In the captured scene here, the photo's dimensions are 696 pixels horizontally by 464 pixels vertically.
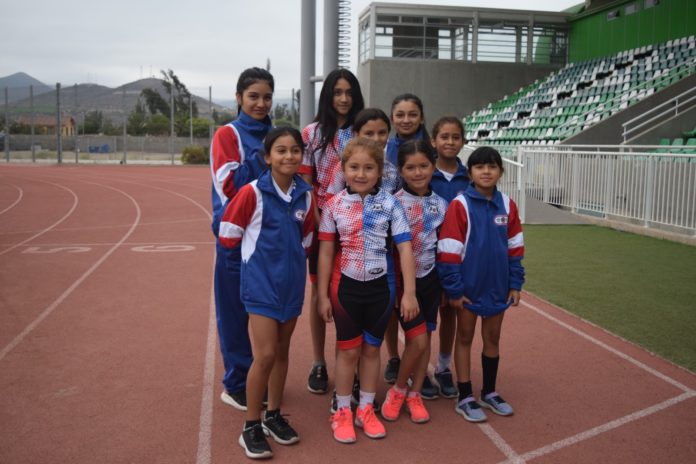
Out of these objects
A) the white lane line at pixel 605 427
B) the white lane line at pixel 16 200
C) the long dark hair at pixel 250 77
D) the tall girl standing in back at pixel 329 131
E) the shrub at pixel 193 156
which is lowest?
the white lane line at pixel 605 427

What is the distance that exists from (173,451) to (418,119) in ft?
7.88

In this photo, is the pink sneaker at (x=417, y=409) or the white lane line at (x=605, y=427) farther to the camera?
the pink sneaker at (x=417, y=409)

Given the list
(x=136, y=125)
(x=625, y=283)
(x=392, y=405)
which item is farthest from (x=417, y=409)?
(x=136, y=125)

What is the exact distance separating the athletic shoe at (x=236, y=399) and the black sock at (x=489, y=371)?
1507 mm

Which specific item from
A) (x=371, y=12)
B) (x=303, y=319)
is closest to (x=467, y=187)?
(x=303, y=319)

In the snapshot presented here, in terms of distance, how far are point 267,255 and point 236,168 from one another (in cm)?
58

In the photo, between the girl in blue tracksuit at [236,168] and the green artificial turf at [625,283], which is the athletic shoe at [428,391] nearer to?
the girl in blue tracksuit at [236,168]

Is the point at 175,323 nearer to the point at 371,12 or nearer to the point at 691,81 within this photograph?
the point at 691,81

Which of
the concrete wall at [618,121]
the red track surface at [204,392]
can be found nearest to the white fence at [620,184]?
the concrete wall at [618,121]

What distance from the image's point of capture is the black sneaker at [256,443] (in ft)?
10.4

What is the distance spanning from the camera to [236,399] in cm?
386

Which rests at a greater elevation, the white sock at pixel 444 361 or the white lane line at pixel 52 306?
the white sock at pixel 444 361

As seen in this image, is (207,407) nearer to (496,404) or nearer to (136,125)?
(496,404)

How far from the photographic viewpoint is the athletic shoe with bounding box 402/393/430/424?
3633mm
